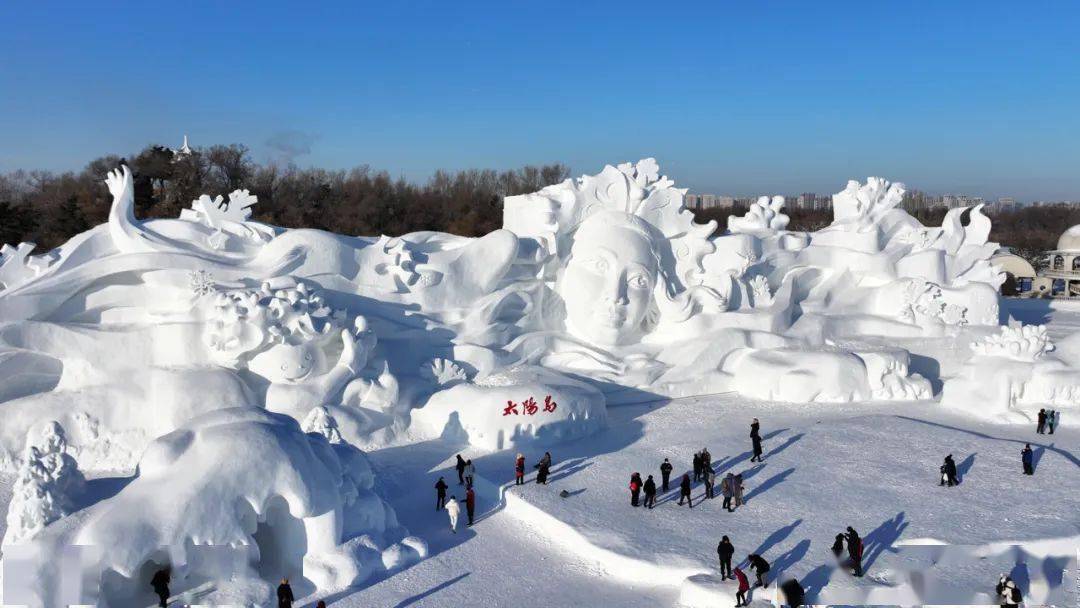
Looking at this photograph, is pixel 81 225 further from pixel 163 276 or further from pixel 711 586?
pixel 711 586

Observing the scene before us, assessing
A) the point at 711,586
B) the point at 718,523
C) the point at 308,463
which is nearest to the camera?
the point at 711,586

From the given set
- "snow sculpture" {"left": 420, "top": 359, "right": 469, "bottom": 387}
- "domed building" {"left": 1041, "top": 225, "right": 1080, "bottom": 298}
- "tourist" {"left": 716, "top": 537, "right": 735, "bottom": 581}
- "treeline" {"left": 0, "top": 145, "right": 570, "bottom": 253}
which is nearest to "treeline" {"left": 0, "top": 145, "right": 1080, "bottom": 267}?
"treeline" {"left": 0, "top": 145, "right": 570, "bottom": 253}

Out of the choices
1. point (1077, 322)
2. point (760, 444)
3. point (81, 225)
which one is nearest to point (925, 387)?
point (760, 444)

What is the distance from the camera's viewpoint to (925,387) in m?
18.8

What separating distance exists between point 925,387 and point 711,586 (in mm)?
10618

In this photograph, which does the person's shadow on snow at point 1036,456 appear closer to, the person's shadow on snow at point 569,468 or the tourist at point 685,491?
the tourist at point 685,491

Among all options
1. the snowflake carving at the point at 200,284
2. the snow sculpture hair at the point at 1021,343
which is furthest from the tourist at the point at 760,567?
the snowflake carving at the point at 200,284

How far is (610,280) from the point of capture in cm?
1959

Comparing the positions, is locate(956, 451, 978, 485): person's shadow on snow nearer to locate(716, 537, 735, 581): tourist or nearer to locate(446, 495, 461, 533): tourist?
locate(716, 537, 735, 581): tourist

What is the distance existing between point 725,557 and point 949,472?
4.94m

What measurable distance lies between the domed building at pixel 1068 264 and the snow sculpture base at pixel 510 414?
116 ft

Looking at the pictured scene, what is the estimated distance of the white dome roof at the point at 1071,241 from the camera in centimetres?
4259

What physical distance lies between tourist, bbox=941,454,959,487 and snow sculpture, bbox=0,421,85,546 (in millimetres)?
12007

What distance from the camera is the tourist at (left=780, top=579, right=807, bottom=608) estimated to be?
10.1 metres
